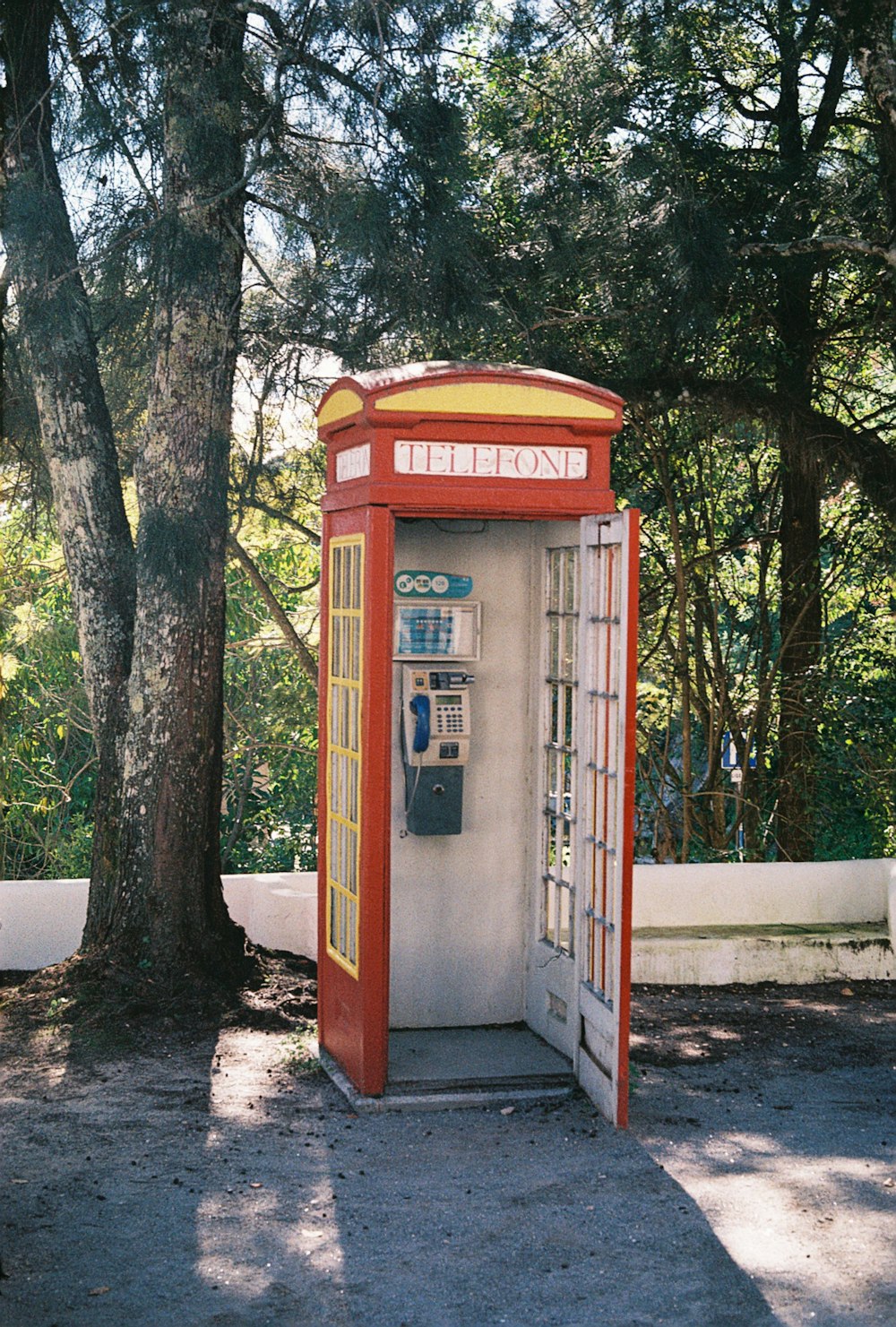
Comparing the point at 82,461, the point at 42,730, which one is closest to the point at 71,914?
the point at 82,461

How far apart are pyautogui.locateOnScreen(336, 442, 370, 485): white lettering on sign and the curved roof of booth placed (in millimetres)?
138

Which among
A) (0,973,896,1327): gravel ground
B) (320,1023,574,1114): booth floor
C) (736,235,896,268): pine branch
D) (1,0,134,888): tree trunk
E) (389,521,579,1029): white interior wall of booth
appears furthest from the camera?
(736,235,896,268): pine branch

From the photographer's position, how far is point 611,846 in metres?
5.11

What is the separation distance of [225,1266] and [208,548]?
360 cm

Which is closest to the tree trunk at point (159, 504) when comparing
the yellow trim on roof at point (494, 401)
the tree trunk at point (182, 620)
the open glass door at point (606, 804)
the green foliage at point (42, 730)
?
the tree trunk at point (182, 620)

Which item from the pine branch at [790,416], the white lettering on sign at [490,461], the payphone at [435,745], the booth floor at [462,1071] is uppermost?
the pine branch at [790,416]

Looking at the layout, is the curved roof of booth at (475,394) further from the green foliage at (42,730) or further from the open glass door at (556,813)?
the green foliage at (42,730)

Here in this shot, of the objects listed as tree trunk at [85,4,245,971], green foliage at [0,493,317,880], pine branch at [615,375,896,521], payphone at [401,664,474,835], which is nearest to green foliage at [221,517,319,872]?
green foliage at [0,493,317,880]

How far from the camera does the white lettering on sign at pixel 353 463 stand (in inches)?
206

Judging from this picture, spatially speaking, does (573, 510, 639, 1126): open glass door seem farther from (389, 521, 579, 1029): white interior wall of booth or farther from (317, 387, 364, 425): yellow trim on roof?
(317, 387, 364, 425): yellow trim on roof

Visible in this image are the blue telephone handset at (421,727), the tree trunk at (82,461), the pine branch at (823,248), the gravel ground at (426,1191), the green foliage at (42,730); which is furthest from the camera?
the green foliage at (42,730)

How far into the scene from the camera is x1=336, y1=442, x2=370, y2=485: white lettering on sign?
5.23m

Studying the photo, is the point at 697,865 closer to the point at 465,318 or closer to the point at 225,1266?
the point at 465,318

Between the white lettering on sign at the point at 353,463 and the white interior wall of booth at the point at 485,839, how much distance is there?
0.57m
